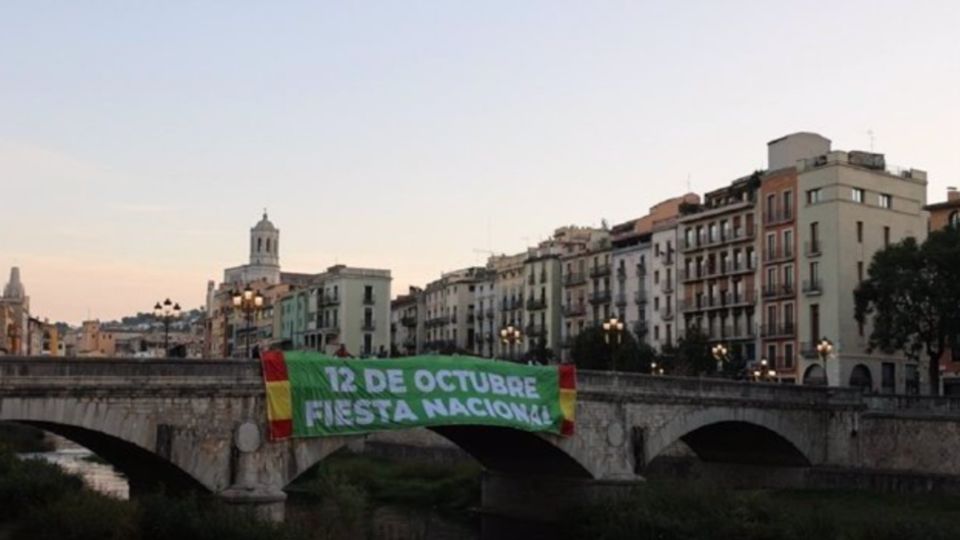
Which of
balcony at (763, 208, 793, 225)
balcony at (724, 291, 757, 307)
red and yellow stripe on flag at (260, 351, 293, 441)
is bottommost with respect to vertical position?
red and yellow stripe on flag at (260, 351, 293, 441)

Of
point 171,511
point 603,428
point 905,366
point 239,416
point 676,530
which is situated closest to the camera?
point 171,511

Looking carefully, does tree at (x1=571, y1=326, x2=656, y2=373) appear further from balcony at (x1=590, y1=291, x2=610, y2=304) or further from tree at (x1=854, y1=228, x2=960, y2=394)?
tree at (x1=854, y1=228, x2=960, y2=394)

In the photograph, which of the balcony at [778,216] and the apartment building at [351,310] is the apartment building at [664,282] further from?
the apartment building at [351,310]

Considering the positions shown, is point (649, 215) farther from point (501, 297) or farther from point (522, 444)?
point (522, 444)

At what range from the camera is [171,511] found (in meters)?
35.2

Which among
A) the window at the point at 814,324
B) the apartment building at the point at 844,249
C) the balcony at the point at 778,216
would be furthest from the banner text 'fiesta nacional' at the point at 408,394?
the balcony at the point at 778,216

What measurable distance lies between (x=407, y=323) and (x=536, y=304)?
31.2 metres

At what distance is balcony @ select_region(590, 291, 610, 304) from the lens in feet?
355

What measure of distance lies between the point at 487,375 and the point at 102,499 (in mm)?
14347

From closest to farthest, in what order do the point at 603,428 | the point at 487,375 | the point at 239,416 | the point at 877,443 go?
the point at 239,416, the point at 487,375, the point at 603,428, the point at 877,443

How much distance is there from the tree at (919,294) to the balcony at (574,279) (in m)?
37.5

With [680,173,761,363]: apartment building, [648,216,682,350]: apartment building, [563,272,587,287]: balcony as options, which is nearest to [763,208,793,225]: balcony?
[680,173,761,363]: apartment building

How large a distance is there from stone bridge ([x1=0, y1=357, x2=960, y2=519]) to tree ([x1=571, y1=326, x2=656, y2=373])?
85.9 feet

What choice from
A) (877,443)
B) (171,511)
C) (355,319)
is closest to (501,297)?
(355,319)
